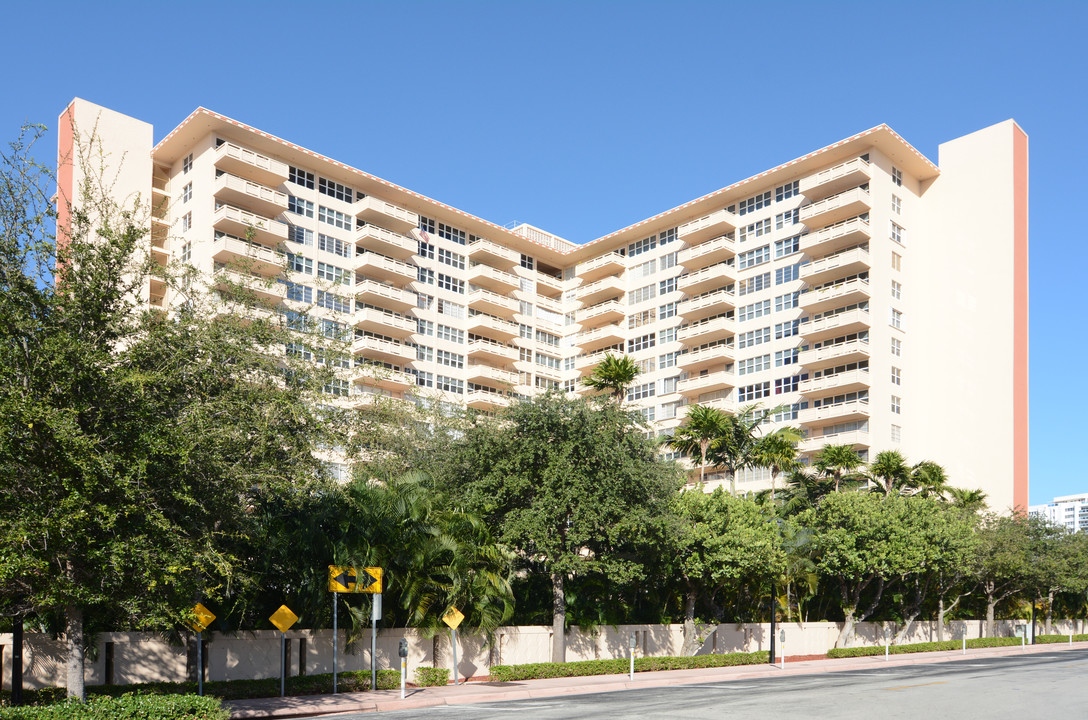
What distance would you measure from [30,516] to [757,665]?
34.2 meters

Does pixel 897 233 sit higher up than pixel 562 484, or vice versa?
pixel 897 233

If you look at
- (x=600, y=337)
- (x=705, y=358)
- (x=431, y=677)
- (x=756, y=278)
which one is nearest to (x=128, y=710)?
(x=431, y=677)

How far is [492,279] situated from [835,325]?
3221 cm

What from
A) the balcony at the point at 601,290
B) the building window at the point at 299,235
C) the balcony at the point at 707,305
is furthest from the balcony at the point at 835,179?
the building window at the point at 299,235

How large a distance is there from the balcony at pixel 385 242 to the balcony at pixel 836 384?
35473mm

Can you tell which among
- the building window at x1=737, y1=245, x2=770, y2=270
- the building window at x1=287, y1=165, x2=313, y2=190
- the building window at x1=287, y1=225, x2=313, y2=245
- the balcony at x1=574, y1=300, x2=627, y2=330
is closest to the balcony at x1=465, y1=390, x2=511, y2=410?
the balcony at x1=574, y1=300, x2=627, y2=330

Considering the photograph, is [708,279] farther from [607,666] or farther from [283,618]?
[283,618]

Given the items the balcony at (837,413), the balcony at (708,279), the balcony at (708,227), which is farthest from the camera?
the balcony at (708,227)

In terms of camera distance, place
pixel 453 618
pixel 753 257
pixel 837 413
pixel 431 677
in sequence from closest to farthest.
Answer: pixel 453 618
pixel 431 677
pixel 837 413
pixel 753 257

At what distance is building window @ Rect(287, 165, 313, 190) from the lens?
77375mm

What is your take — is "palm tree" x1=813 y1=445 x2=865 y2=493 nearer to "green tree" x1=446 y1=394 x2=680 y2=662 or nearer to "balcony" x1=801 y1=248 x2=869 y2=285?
"balcony" x1=801 y1=248 x2=869 y2=285

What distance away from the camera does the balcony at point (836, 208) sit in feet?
257

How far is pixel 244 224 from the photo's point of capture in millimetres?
70625

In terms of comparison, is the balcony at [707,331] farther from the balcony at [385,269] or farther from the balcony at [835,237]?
the balcony at [385,269]
